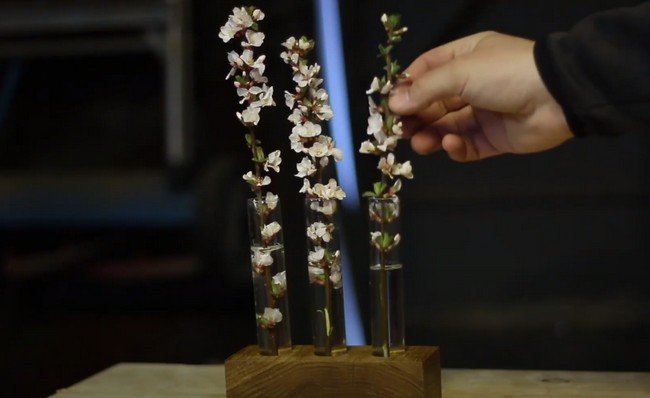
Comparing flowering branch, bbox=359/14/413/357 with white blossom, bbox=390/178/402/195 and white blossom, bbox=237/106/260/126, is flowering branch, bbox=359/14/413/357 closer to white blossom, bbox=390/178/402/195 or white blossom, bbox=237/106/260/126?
white blossom, bbox=390/178/402/195

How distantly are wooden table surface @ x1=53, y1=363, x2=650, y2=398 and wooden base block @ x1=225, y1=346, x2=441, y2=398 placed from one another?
0.53 feet

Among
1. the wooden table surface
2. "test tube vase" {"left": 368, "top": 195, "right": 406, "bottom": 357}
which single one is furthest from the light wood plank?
"test tube vase" {"left": 368, "top": 195, "right": 406, "bottom": 357}

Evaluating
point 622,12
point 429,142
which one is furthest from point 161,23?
point 622,12

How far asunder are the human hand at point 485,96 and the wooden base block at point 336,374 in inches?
9.3

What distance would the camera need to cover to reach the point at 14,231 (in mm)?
1958

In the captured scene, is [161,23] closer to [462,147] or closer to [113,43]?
[113,43]

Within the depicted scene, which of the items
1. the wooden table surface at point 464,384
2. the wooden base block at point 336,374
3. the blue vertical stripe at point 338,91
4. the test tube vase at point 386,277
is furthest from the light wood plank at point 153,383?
the blue vertical stripe at point 338,91

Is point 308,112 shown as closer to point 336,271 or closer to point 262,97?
point 262,97

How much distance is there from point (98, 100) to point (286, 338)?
98 centimetres

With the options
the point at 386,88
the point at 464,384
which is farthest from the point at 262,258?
the point at 464,384

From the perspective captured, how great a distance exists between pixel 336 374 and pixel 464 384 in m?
0.25

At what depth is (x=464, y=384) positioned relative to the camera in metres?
1.18

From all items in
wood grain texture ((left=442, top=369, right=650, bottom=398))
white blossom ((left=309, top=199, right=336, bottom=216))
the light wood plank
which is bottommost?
wood grain texture ((left=442, top=369, right=650, bottom=398))

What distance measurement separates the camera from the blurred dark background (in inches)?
67.7
